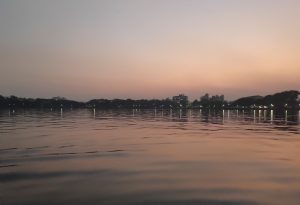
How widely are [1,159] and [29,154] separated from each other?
2.51 meters

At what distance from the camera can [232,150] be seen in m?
26.3

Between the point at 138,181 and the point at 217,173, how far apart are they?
12.4 ft

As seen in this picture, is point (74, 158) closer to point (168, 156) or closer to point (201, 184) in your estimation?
point (168, 156)

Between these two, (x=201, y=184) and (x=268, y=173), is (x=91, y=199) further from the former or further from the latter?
(x=268, y=173)

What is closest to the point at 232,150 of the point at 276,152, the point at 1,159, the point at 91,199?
the point at 276,152

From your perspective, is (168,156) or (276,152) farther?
(276,152)

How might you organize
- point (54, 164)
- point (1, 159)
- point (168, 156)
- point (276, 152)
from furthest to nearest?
point (276, 152)
point (168, 156)
point (1, 159)
point (54, 164)

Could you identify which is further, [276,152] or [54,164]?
[276,152]

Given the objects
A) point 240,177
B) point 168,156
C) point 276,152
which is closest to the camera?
point 240,177

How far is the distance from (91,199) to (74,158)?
9.63 m

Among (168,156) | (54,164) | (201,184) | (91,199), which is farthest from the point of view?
(168,156)

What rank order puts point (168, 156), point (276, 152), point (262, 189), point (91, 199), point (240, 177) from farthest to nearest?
point (276, 152) < point (168, 156) < point (240, 177) < point (262, 189) < point (91, 199)

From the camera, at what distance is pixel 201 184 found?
48.6 ft

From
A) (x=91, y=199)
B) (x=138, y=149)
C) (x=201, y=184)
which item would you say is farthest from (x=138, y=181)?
(x=138, y=149)
